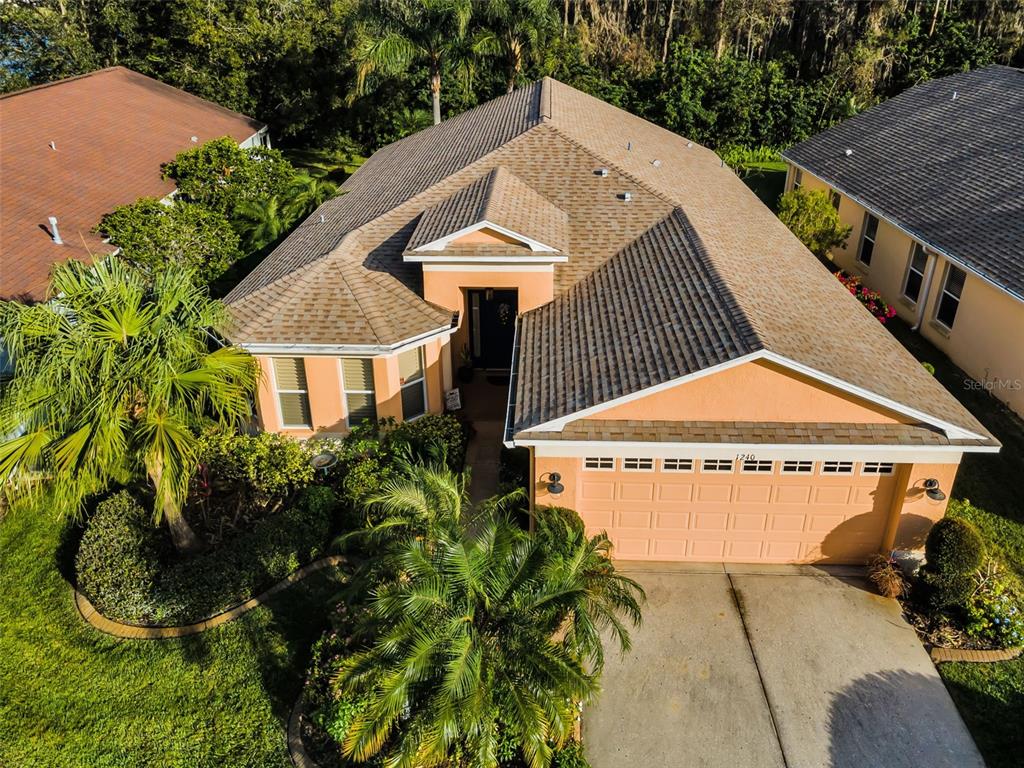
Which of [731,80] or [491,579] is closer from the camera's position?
[491,579]

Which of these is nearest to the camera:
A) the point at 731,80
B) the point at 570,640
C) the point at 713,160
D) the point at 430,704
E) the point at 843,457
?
the point at 430,704

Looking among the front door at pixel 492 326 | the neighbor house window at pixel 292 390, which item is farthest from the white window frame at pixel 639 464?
the neighbor house window at pixel 292 390

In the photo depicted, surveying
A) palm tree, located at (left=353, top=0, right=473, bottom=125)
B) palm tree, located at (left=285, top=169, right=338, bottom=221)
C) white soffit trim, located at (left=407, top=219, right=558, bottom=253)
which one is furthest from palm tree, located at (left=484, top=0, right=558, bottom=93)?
white soffit trim, located at (left=407, top=219, right=558, bottom=253)

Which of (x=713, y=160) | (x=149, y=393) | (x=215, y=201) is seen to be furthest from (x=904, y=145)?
(x=149, y=393)

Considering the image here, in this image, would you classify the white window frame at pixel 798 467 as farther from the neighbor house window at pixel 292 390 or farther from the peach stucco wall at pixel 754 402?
the neighbor house window at pixel 292 390

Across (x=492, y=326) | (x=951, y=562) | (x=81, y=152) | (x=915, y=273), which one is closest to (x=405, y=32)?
(x=81, y=152)

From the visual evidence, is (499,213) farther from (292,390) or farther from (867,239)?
(867,239)

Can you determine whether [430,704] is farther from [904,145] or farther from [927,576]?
[904,145]
